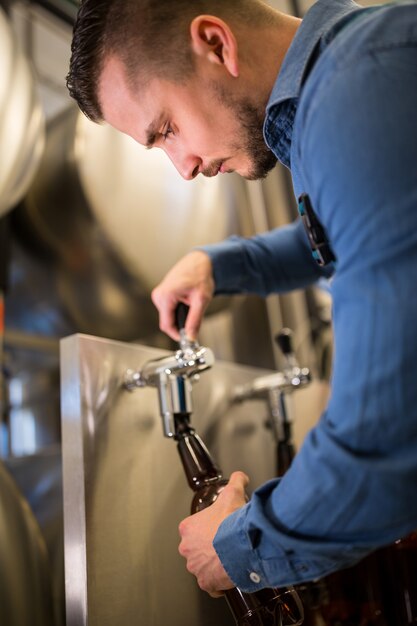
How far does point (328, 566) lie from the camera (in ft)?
1.44

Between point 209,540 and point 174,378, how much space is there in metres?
0.21

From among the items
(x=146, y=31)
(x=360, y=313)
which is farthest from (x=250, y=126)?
(x=360, y=313)

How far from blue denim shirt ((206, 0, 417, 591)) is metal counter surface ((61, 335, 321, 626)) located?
0.22 metres

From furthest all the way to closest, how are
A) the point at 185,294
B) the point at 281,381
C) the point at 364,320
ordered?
the point at 281,381
the point at 185,294
the point at 364,320

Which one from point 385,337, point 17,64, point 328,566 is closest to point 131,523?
point 328,566

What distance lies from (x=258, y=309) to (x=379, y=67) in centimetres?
87

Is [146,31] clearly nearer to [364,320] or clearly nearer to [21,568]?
[364,320]

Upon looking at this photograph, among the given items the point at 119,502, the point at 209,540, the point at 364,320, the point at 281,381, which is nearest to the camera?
the point at 364,320

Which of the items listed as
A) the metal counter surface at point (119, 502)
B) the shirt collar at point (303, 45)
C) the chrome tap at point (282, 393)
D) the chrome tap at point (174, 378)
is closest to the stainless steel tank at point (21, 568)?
the metal counter surface at point (119, 502)

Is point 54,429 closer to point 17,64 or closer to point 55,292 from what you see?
point 55,292

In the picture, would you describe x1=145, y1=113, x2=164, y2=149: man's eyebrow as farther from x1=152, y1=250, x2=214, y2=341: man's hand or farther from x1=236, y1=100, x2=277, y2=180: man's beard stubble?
x1=152, y1=250, x2=214, y2=341: man's hand

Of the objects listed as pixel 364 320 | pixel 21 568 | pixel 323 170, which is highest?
pixel 323 170

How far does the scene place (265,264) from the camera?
895 millimetres

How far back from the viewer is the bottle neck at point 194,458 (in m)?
0.66
